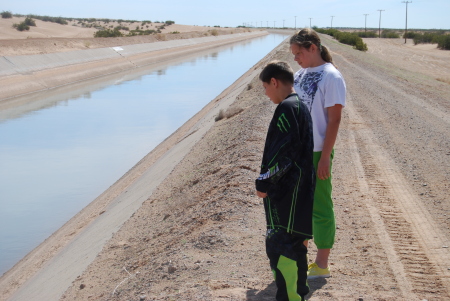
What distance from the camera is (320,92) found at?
3943 mm

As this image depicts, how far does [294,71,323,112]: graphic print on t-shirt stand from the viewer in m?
3.96

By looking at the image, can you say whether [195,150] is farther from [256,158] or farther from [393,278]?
[393,278]

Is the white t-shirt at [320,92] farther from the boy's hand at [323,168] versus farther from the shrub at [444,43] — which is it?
the shrub at [444,43]

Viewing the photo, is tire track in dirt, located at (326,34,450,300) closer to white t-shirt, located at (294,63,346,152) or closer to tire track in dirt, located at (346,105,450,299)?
tire track in dirt, located at (346,105,450,299)

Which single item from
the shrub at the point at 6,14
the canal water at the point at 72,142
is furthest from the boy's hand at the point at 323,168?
the shrub at the point at 6,14

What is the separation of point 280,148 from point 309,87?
0.65 m

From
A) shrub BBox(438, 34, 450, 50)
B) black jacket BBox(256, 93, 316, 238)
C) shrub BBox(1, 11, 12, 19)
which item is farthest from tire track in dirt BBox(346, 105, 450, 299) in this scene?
shrub BBox(1, 11, 12, 19)

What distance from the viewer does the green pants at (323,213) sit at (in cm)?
403

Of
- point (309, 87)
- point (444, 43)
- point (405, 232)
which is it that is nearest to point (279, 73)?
point (309, 87)

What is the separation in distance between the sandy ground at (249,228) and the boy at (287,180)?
18.0 inches

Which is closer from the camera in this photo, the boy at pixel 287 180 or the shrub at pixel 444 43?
the boy at pixel 287 180

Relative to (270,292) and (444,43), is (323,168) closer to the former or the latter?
(270,292)

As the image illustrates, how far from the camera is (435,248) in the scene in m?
5.13

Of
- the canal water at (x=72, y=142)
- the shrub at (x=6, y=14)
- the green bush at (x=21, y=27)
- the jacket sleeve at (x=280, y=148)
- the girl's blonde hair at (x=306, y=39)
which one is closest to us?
the jacket sleeve at (x=280, y=148)
